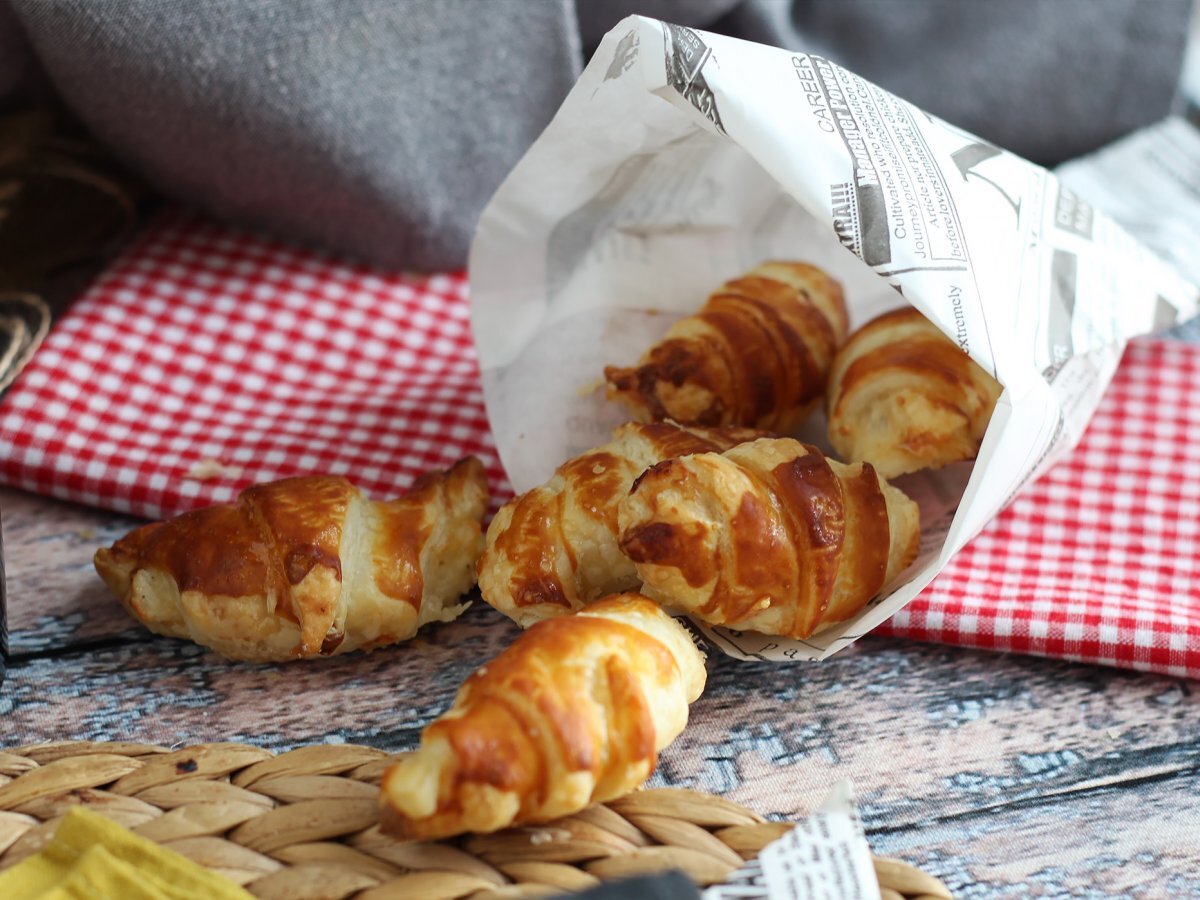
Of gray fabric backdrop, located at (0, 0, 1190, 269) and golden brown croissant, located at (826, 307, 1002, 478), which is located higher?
gray fabric backdrop, located at (0, 0, 1190, 269)

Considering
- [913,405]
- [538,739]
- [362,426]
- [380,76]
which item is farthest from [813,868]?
[380,76]

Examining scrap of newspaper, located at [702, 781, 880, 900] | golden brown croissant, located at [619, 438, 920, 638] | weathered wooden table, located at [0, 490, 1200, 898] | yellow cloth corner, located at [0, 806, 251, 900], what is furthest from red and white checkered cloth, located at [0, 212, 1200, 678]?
yellow cloth corner, located at [0, 806, 251, 900]

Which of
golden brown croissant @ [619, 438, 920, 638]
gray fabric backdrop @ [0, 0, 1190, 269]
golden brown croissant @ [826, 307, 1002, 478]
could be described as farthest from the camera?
gray fabric backdrop @ [0, 0, 1190, 269]

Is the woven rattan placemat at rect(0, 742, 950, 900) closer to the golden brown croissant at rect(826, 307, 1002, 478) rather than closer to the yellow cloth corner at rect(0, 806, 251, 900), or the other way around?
the yellow cloth corner at rect(0, 806, 251, 900)

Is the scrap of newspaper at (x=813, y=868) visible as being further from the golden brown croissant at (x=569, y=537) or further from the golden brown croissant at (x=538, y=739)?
the golden brown croissant at (x=569, y=537)

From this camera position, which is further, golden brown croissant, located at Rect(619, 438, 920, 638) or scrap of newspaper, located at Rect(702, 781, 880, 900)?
golden brown croissant, located at Rect(619, 438, 920, 638)

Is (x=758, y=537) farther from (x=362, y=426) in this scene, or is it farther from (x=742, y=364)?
(x=362, y=426)

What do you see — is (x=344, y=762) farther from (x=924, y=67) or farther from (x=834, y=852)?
(x=924, y=67)
